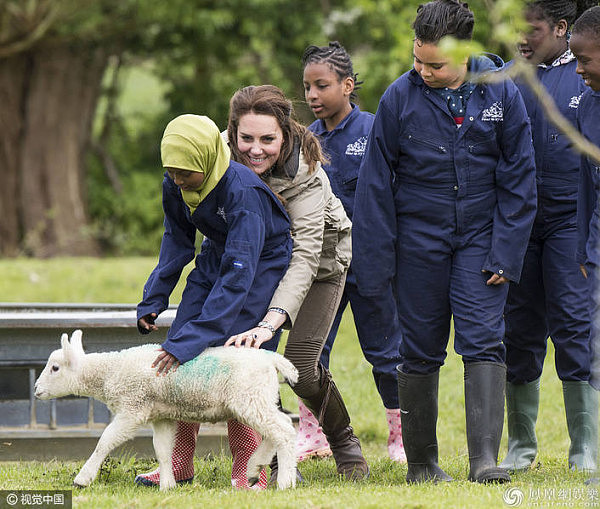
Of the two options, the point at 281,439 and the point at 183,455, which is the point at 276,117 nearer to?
the point at 281,439

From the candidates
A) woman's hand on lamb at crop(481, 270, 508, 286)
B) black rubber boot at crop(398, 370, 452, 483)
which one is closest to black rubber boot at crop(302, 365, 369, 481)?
black rubber boot at crop(398, 370, 452, 483)

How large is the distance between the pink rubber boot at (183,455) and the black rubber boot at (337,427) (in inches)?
25.4

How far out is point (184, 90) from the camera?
22203mm

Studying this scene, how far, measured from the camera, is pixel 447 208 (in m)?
5.15

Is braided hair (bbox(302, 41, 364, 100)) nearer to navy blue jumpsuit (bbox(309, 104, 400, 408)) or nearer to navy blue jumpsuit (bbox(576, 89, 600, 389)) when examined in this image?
navy blue jumpsuit (bbox(309, 104, 400, 408))

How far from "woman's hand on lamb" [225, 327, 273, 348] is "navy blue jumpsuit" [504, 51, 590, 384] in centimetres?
174

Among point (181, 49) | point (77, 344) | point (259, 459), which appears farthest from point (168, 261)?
point (181, 49)

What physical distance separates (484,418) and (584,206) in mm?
1207

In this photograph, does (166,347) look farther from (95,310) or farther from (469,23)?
(95,310)

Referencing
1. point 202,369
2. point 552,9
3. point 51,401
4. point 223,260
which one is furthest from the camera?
point 51,401

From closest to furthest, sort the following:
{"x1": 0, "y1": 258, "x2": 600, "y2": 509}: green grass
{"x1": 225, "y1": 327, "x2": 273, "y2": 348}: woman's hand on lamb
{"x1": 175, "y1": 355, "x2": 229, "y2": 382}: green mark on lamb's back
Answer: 1. {"x1": 0, "y1": 258, "x2": 600, "y2": 509}: green grass
2. {"x1": 175, "y1": 355, "x2": 229, "y2": 382}: green mark on lamb's back
3. {"x1": 225, "y1": 327, "x2": 273, "y2": 348}: woman's hand on lamb

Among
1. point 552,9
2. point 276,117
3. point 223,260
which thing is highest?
point 552,9

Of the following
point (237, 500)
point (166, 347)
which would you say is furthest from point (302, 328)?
point (237, 500)

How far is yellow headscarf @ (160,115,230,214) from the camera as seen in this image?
15.9 feet
